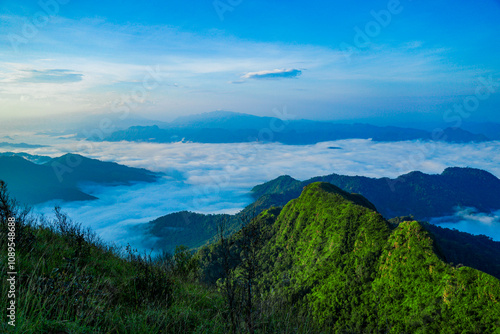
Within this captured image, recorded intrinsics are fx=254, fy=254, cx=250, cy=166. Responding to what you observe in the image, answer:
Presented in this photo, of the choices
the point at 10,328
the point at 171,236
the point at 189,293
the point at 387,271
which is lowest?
the point at 171,236

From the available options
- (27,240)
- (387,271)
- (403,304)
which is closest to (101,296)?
(27,240)

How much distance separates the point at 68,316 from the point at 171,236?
155894mm

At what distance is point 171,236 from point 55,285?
155512mm

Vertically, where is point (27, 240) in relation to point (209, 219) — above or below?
above

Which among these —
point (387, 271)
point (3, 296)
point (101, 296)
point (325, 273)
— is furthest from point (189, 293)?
point (325, 273)

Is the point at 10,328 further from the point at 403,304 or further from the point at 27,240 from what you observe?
the point at 403,304

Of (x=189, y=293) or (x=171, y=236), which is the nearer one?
(x=189, y=293)

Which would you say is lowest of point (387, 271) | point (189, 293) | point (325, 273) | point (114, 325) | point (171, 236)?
point (171, 236)

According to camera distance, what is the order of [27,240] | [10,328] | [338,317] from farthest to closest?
1. [338,317]
2. [27,240]
3. [10,328]

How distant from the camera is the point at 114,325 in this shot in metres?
3.59

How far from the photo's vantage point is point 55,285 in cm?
373

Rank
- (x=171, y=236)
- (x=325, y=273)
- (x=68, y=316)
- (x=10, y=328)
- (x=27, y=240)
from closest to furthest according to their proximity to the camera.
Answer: (x=10, y=328) < (x=68, y=316) < (x=27, y=240) < (x=325, y=273) < (x=171, y=236)

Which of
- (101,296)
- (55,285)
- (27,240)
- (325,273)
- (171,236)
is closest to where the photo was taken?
(55,285)

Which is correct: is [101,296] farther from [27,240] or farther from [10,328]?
[27,240]
